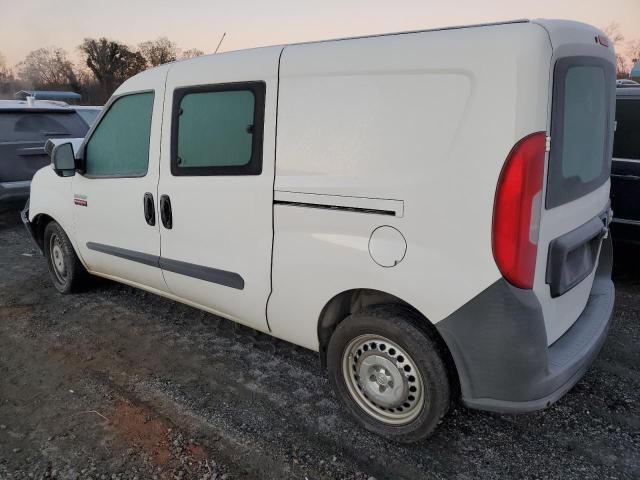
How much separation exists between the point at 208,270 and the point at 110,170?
121 centimetres

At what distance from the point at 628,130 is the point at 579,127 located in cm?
261

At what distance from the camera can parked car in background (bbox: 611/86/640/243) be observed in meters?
4.30

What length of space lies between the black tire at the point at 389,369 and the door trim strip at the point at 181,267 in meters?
0.76

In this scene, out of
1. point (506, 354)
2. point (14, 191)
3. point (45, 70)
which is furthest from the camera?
point (45, 70)

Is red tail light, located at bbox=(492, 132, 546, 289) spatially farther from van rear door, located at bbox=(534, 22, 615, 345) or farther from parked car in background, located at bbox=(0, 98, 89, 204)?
parked car in background, located at bbox=(0, 98, 89, 204)

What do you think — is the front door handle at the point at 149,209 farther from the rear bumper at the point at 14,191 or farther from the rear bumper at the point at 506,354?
the rear bumper at the point at 14,191

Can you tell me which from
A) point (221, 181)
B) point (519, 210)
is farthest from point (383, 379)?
point (221, 181)

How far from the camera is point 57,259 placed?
4695 mm

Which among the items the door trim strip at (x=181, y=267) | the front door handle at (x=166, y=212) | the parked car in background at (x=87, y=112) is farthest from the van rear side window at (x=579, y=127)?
the parked car in background at (x=87, y=112)

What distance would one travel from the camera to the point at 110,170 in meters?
3.69

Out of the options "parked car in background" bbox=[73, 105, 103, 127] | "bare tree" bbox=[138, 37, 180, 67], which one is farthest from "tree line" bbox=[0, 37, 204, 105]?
"parked car in background" bbox=[73, 105, 103, 127]

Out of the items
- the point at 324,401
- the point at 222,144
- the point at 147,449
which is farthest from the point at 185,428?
the point at 222,144

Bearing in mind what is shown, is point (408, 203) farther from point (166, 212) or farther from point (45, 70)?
point (45, 70)

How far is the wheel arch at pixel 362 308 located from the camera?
2.32 metres
